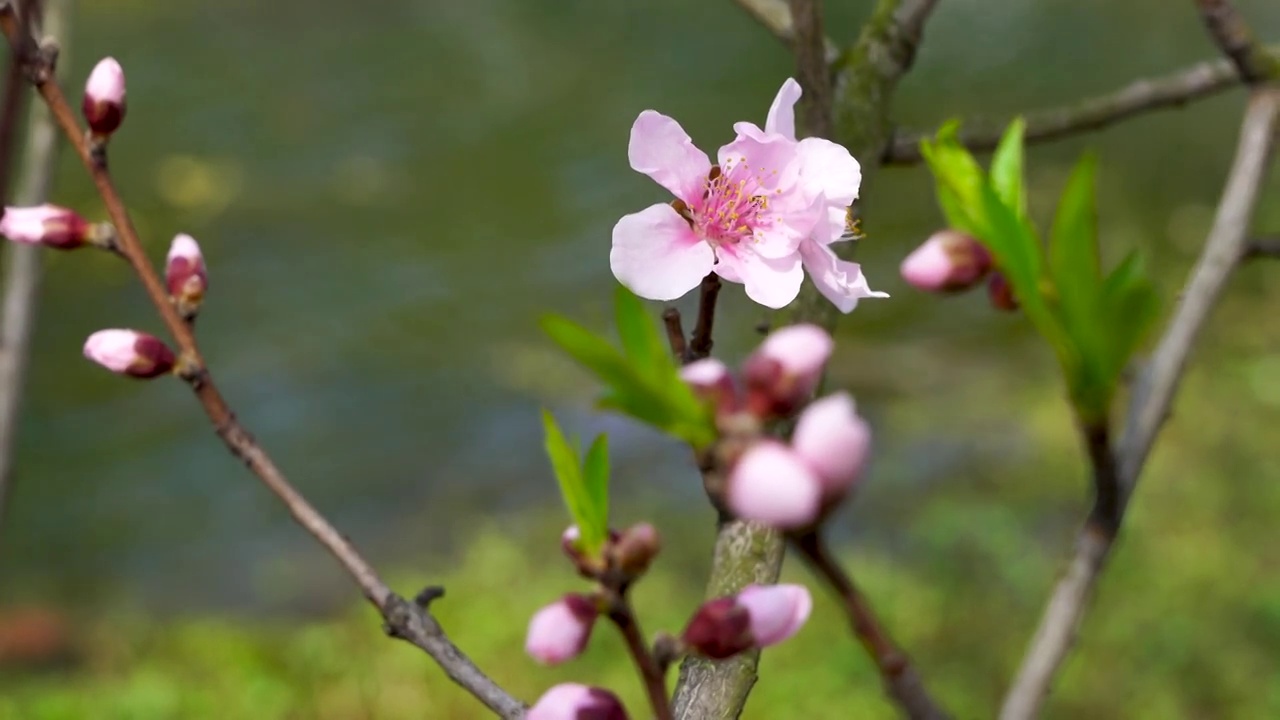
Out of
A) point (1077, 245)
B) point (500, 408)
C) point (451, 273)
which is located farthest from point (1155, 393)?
point (451, 273)

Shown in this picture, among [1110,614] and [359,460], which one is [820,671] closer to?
[1110,614]

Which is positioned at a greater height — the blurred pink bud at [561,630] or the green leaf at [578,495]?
the green leaf at [578,495]

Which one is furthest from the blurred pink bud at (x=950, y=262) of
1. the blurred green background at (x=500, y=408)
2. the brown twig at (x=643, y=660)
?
the blurred green background at (x=500, y=408)

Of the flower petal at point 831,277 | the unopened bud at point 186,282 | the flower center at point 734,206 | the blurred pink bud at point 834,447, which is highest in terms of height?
the unopened bud at point 186,282

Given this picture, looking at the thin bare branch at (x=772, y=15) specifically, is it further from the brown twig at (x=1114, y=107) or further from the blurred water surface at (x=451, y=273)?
the blurred water surface at (x=451, y=273)

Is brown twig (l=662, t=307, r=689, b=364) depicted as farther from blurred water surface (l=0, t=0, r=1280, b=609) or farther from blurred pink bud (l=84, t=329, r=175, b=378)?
blurred water surface (l=0, t=0, r=1280, b=609)
